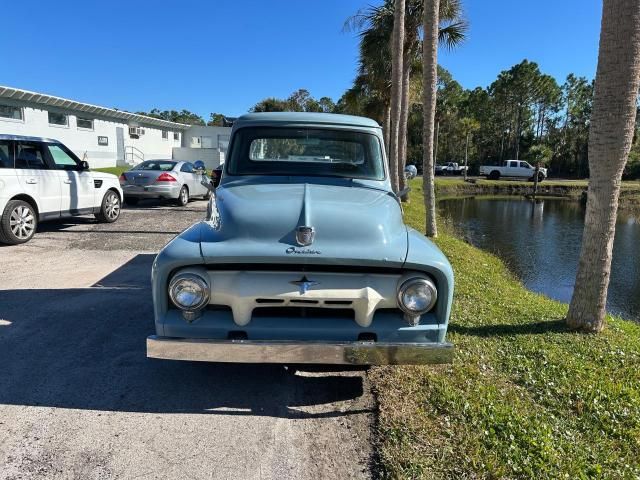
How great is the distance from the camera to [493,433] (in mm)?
3053

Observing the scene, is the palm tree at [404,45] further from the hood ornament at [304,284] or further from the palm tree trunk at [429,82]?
the hood ornament at [304,284]

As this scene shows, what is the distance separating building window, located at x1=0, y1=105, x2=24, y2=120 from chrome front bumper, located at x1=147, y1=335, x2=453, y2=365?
25.2 metres

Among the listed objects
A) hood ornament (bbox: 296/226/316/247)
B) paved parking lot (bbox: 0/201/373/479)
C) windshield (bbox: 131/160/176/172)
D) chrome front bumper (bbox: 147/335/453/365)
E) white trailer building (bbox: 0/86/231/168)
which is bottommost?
paved parking lot (bbox: 0/201/373/479)

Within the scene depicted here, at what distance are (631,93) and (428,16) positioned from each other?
682 cm

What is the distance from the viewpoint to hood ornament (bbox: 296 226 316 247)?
302 centimetres

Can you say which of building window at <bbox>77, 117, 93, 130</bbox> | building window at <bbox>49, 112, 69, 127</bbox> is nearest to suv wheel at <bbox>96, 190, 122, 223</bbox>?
building window at <bbox>49, 112, 69, 127</bbox>

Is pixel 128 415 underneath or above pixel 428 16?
underneath

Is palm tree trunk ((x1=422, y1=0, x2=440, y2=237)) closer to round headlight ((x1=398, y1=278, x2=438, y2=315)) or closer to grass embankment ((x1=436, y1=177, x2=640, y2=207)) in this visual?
round headlight ((x1=398, y1=278, x2=438, y2=315))

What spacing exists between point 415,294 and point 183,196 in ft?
43.1

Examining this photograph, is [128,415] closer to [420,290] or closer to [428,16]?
[420,290]

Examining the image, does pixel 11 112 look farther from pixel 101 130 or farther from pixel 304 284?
pixel 304 284

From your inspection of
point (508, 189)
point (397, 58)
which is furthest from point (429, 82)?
point (508, 189)

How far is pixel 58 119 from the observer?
87.5 feet

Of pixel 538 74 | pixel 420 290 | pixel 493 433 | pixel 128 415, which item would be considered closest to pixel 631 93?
pixel 420 290
